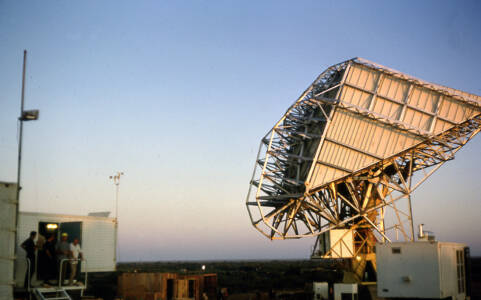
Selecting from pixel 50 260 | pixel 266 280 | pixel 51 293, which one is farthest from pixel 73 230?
pixel 266 280

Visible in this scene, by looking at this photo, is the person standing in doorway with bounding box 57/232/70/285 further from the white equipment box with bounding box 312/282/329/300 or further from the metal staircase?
the white equipment box with bounding box 312/282/329/300

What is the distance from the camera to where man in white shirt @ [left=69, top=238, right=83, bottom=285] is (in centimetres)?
2000

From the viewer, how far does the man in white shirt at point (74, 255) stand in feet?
65.6

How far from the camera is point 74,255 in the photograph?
68.3ft

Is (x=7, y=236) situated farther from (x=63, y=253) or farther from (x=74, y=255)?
(x=74, y=255)

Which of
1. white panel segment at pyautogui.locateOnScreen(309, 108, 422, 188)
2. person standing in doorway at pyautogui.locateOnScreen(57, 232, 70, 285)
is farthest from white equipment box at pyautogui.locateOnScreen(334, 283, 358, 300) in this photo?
person standing in doorway at pyautogui.locateOnScreen(57, 232, 70, 285)

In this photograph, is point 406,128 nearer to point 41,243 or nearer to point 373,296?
point 373,296

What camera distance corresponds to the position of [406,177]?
38469mm

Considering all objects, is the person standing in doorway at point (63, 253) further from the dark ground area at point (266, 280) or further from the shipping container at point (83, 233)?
the dark ground area at point (266, 280)

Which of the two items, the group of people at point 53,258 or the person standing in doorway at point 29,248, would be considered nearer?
the person standing in doorway at point 29,248

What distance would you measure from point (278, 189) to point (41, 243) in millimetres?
18762

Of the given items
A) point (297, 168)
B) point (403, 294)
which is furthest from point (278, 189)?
point (403, 294)

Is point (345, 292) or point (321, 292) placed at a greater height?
point (345, 292)

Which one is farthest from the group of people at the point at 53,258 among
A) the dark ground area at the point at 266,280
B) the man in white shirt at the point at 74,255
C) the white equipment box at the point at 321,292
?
the dark ground area at the point at 266,280
